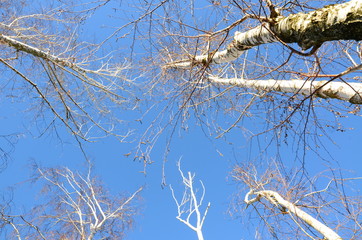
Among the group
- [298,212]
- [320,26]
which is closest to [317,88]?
[320,26]

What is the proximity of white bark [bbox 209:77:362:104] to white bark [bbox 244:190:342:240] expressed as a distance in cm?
120

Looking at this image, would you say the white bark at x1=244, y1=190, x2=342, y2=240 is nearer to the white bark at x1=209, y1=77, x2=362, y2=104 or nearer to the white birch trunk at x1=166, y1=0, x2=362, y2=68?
the white bark at x1=209, y1=77, x2=362, y2=104

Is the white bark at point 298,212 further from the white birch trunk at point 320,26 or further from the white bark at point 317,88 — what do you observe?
the white birch trunk at point 320,26

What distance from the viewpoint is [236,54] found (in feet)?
8.98

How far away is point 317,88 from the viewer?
2.15 meters

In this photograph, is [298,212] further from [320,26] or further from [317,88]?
[320,26]

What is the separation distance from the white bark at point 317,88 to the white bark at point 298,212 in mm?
1198

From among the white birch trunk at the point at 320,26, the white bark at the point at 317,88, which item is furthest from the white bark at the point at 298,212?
the white birch trunk at the point at 320,26

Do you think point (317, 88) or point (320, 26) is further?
point (317, 88)

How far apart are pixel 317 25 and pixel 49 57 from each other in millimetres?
2721

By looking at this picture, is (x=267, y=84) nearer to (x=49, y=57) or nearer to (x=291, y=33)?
(x=291, y=33)

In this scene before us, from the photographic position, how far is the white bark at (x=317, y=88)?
2185 mm

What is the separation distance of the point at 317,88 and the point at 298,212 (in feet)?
9.20

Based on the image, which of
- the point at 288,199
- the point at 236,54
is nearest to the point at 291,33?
the point at 236,54
